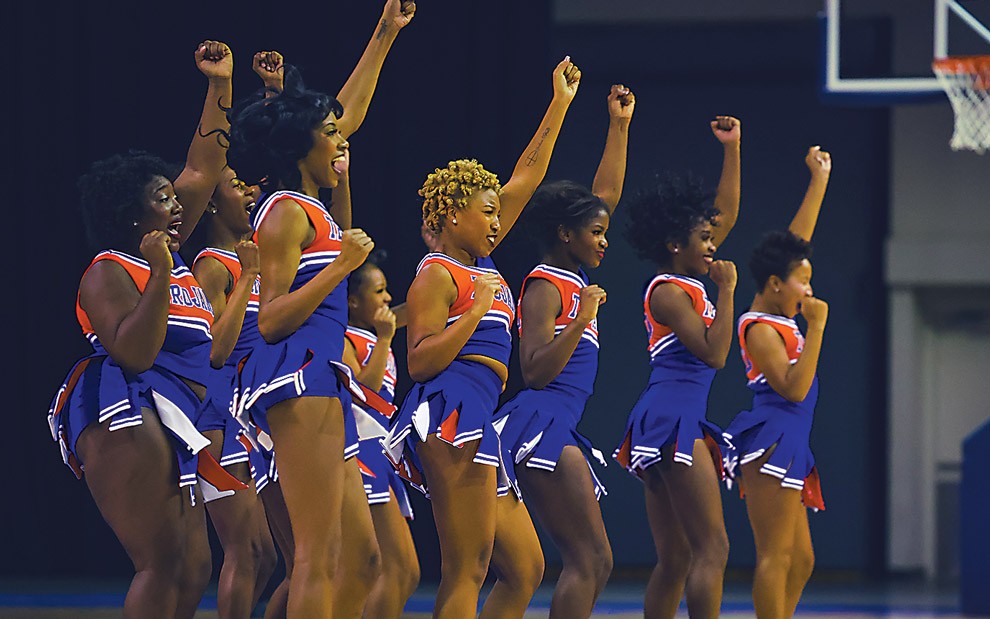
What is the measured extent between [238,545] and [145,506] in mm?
888

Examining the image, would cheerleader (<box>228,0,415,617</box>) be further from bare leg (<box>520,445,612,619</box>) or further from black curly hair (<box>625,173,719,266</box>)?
black curly hair (<box>625,173,719,266</box>)

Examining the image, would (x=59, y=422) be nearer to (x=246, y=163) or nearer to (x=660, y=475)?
(x=246, y=163)

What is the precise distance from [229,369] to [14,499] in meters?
3.53

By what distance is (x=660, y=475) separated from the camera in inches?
152

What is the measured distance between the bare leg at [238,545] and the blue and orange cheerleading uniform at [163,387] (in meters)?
0.48

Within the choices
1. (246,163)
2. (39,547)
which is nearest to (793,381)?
(246,163)

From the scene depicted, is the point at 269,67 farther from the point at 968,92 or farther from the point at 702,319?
the point at 968,92

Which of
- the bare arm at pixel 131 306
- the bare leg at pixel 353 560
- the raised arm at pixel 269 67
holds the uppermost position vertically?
the raised arm at pixel 269 67

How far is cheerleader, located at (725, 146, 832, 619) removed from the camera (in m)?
4.03

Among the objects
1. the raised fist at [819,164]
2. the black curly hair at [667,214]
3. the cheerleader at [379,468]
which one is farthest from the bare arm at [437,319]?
the raised fist at [819,164]

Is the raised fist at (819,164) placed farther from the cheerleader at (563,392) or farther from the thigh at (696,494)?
the thigh at (696,494)

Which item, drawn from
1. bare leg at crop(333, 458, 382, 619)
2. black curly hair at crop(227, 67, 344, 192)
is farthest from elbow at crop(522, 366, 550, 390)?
black curly hair at crop(227, 67, 344, 192)

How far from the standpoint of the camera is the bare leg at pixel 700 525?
3.70 meters

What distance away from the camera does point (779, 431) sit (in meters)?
4.13
